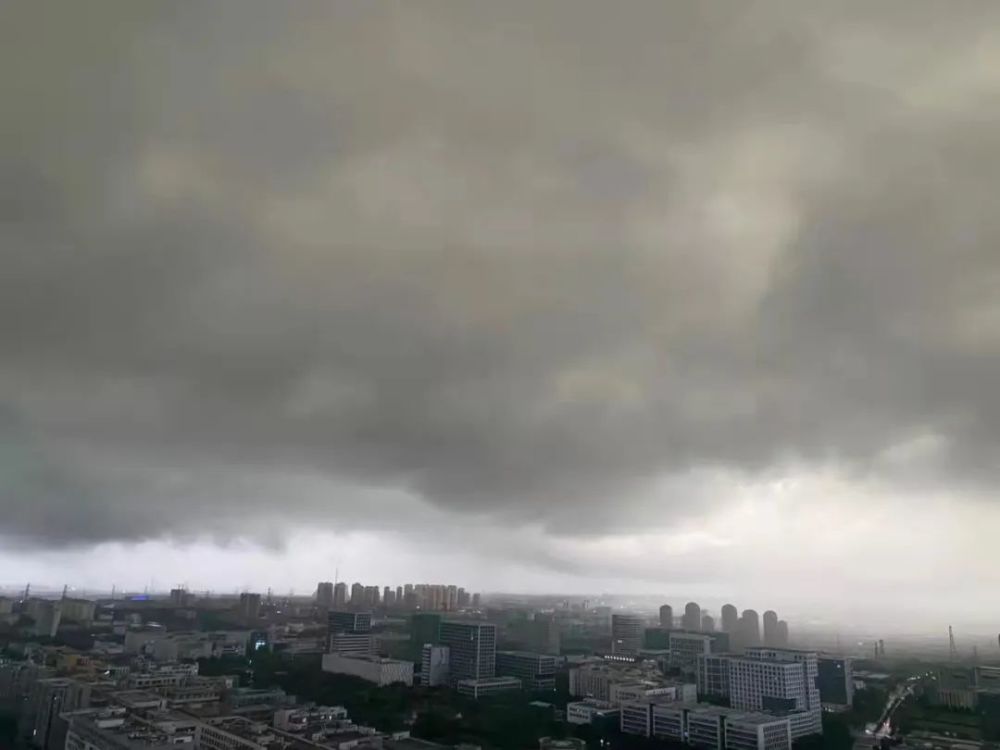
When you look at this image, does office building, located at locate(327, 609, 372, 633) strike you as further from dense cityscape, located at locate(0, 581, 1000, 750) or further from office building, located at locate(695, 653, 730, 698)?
office building, located at locate(695, 653, 730, 698)

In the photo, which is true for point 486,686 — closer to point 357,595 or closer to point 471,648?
point 471,648

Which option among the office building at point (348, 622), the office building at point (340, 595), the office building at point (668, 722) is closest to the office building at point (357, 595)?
the office building at point (340, 595)

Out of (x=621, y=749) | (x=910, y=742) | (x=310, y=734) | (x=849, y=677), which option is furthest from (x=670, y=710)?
(x=310, y=734)

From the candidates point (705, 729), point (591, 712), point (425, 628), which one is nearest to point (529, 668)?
point (425, 628)

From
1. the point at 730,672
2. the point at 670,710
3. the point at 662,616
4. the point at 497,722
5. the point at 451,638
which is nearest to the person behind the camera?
the point at 497,722

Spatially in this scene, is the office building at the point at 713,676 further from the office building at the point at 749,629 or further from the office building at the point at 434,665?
the office building at the point at 434,665

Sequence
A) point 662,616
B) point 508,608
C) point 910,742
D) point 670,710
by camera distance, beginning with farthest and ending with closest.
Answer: point 662,616 → point 508,608 → point 670,710 → point 910,742

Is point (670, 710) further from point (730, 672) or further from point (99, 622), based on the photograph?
point (99, 622)
